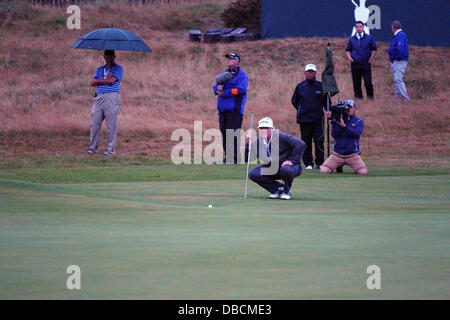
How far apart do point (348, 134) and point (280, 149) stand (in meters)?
4.77

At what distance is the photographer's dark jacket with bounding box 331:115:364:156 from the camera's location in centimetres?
2030

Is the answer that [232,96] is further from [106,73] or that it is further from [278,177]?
[278,177]

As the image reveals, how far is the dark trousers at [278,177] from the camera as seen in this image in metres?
15.6

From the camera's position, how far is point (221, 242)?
35.7 ft

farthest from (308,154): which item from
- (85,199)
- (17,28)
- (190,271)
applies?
(17,28)

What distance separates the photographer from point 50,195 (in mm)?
15758

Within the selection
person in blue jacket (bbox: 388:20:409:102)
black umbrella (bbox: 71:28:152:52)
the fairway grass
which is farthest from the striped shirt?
person in blue jacket (bbox: 388:20:409:102)

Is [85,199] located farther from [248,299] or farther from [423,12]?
[423,12]

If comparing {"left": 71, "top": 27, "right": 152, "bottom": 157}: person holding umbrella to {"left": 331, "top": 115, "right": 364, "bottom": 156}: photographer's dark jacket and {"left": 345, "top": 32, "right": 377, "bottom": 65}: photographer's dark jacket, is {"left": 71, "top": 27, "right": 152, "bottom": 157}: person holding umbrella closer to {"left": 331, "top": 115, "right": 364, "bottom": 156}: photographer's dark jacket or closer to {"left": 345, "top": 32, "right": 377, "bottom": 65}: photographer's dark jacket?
{"left": 331, "top": 115, "right": 364, "bottom": 156}: photographer's dark jacket

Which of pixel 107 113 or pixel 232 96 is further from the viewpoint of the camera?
pixel 107 113

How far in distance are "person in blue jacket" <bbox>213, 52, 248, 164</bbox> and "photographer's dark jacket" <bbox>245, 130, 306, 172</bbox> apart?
19.5ft

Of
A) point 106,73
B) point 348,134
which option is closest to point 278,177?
point 348,134

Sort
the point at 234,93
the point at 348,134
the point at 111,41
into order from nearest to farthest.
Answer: the point at 348,134 < the point at 234,93 < the point at 111,41

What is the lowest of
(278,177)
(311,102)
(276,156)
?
(278,177)
